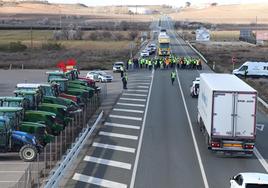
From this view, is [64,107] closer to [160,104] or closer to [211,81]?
[211,81]

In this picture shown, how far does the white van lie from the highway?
83.4 feet

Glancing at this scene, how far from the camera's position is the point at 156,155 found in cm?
2602

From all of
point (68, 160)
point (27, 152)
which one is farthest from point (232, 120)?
point (27, 152)

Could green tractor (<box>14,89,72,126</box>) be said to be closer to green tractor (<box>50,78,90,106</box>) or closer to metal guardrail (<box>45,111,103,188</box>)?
metal guardrail (<box>45,111,103,188</box>)

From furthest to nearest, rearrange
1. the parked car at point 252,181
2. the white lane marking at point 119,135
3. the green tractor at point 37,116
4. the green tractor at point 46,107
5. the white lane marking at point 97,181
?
the green tractor at point 46,107 < the white lane marking at point 119,135 < the green tractor at point 37,116 < the white lane marking at point 97,181 < the parked car at point 252,181

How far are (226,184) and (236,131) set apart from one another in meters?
4.27

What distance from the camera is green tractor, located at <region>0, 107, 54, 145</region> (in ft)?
83.9

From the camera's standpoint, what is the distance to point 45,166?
21812 millimetres

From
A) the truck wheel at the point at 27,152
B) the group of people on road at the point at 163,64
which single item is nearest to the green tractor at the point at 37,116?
the truck wheel at the point at 27,152

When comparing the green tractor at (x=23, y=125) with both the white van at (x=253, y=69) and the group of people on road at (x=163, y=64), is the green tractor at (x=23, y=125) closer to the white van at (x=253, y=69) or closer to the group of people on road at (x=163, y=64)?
the white van at (x=253, y=69)

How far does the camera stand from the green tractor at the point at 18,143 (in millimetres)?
24016

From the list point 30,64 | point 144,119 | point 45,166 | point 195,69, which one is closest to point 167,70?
point 195,69

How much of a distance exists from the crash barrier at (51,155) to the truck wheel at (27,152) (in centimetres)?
37

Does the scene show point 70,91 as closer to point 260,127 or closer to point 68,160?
point 260,127
